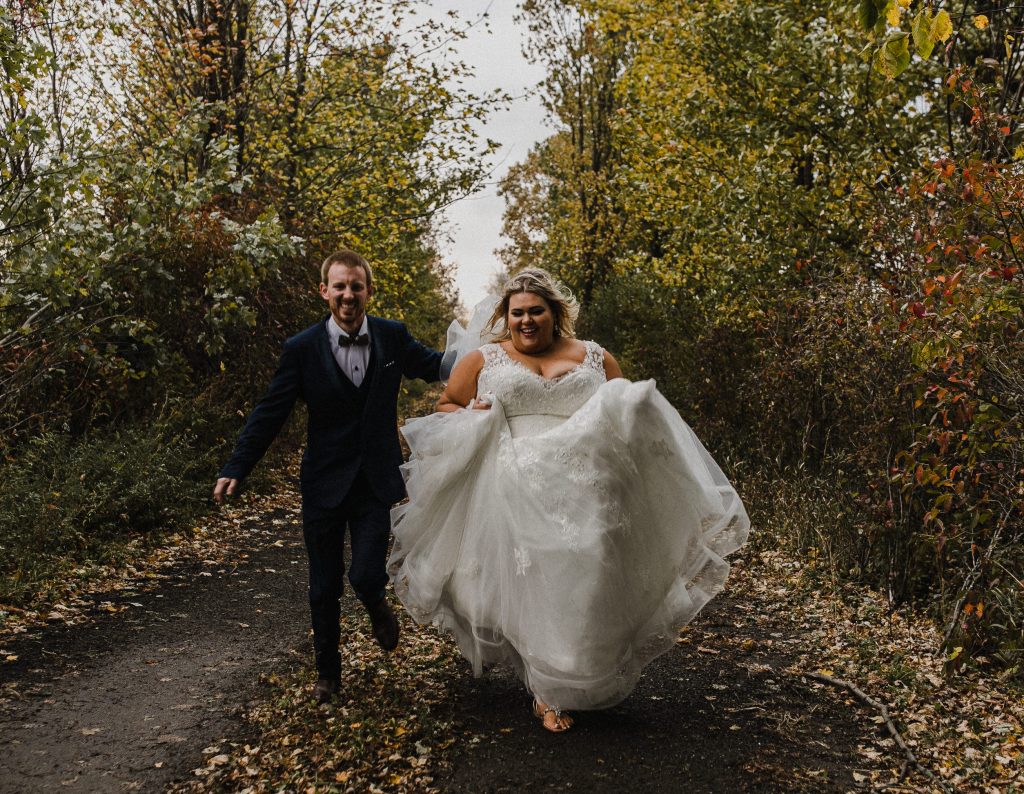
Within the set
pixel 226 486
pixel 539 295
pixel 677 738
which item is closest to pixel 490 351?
pixel 539 295

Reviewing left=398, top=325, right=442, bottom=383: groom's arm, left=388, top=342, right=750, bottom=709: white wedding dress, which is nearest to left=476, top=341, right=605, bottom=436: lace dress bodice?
left=388, top=342, right=750, bottom=709: white wedding dress

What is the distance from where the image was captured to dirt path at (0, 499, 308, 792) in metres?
4.54

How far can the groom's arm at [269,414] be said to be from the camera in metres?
5.15

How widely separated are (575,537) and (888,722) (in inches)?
80.5

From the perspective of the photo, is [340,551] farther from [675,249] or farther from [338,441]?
[675,249]

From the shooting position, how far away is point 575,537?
15.4 ft

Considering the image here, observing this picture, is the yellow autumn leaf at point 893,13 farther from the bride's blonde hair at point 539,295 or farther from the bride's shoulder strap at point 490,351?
the bride's shoulder strap at point 490,351

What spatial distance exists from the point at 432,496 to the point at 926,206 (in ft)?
14.4

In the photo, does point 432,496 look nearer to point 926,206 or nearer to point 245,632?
point 245,632

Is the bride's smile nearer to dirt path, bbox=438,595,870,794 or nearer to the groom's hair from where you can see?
the groom's hair

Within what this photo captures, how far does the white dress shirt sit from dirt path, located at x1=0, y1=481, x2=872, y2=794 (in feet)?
6.27

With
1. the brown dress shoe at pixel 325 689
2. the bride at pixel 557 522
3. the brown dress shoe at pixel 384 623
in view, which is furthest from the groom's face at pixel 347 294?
the brown dress shoe at pixel 325 689

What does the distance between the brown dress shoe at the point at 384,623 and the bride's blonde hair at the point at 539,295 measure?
177 centimetres

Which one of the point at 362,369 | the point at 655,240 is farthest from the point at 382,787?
the point at 655,240
